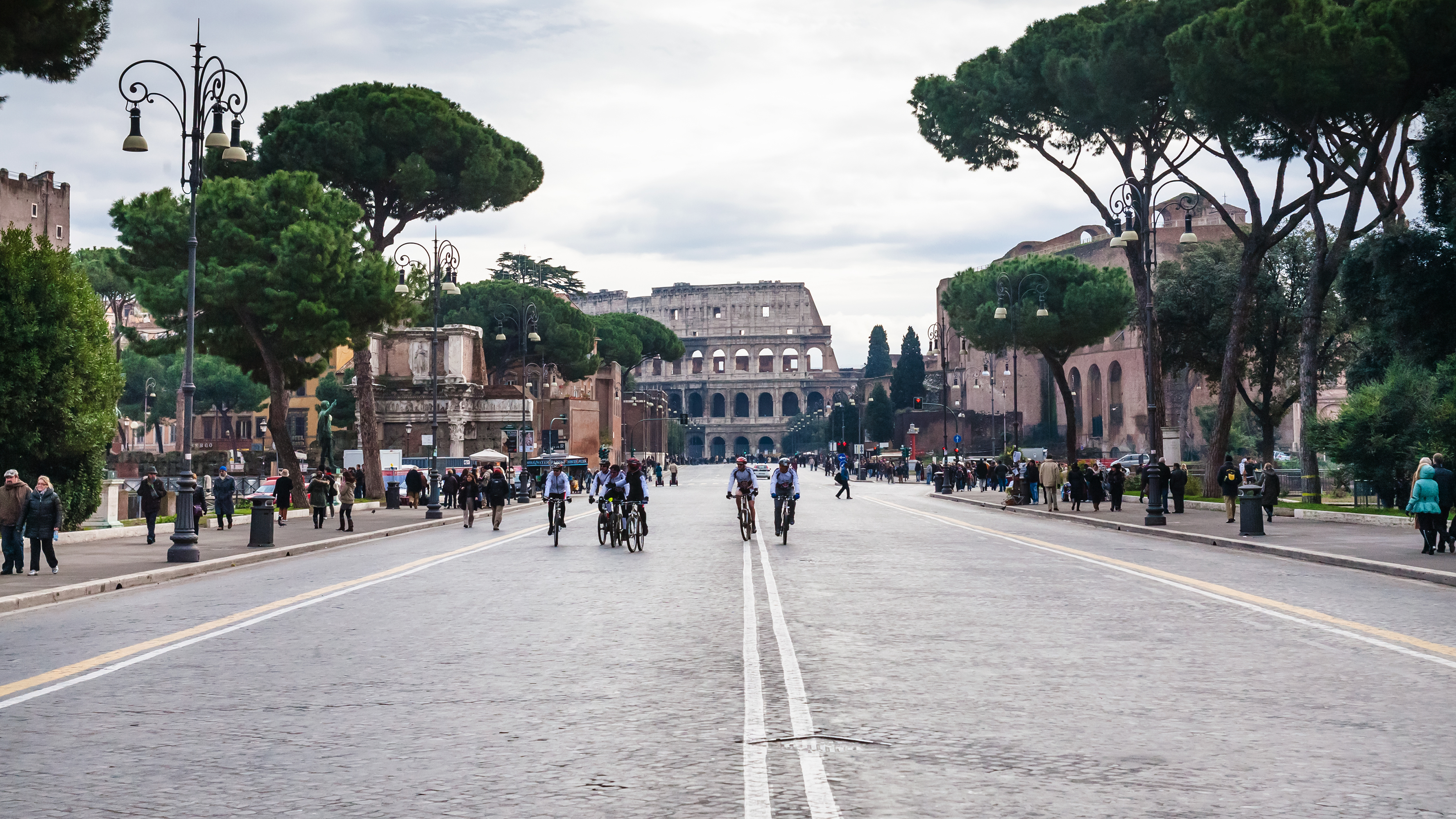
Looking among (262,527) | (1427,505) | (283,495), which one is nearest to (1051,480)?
(1427,505)

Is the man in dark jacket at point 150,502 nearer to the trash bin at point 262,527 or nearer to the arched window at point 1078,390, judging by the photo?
the trash bin at point 262,527

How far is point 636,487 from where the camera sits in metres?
21.8

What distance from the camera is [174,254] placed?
36531 millimetres

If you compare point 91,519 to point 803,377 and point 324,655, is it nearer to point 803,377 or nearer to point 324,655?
point 324,655

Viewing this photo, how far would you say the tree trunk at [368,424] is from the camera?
140 ft

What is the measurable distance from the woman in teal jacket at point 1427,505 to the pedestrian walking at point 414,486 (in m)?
32.0

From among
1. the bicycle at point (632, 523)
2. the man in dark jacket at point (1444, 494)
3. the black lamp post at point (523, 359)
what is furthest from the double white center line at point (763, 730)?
the black lamp post at point (523, 359)

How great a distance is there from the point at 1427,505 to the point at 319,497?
21353 millimetres

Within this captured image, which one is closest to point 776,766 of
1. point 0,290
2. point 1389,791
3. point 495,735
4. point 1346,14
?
point 495,735

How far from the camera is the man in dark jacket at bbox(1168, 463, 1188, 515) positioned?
34906 millimetres

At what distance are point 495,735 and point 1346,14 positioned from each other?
29467mm

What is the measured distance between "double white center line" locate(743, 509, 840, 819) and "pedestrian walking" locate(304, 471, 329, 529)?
1970 centimetres

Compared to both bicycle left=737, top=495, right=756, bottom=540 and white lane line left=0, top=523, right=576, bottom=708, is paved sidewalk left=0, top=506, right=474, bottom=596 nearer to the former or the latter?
white lane line left=0, top=523, right=576, bottom=708

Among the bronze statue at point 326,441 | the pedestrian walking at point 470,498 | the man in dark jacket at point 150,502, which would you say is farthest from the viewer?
the bronze statue at point 326,441
